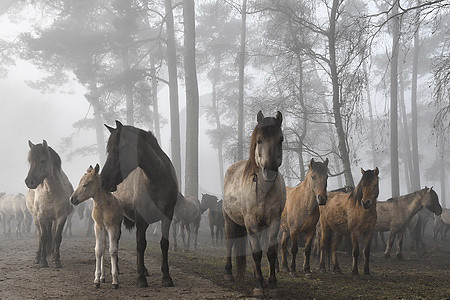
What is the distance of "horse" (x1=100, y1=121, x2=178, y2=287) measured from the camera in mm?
6570

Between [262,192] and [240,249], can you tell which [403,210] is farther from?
[262,192]

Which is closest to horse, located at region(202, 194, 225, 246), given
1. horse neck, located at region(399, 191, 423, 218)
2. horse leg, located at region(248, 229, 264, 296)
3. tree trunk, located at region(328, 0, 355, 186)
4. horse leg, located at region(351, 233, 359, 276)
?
tree trunk, located at region(328, 0, 355, 186)

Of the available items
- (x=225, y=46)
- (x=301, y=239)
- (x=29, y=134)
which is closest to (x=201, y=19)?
(x=225, y=46)

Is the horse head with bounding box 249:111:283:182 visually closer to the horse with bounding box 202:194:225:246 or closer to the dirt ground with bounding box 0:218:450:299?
the dirt ground with bounding box 0:218:450:299

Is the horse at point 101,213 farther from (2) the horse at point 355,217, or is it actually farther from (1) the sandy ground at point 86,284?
(2) the horse at point 355,217

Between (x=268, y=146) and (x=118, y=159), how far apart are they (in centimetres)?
236

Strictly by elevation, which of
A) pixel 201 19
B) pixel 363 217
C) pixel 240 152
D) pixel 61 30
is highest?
pixel 201 19

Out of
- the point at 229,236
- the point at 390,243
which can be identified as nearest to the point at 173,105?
the point at 390,243

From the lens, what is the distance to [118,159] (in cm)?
655

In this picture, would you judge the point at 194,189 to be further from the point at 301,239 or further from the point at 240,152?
the point at 301,239

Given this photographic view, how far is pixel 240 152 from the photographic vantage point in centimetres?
2012

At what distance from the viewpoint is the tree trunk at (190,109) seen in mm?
19078

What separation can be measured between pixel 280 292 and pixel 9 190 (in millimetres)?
69012

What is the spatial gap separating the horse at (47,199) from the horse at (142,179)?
2.58m
